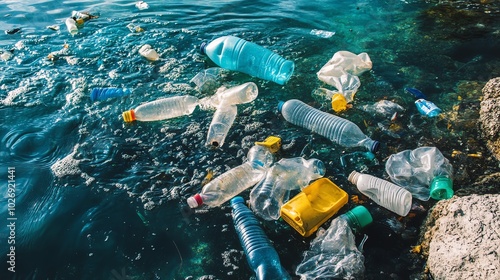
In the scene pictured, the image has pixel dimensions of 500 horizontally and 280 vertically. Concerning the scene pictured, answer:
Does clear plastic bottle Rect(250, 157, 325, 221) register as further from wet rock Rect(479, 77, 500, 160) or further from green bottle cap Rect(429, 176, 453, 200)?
wet rock Rect(479, 77, 500, 160)

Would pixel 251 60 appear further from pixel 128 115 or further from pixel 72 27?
pixel 72 27

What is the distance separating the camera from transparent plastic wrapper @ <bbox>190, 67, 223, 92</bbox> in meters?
4.06

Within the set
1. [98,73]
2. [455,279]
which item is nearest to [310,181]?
[455,279]

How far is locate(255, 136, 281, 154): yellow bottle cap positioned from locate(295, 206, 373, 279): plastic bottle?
2.86 ft

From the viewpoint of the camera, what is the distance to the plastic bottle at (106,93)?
3.96 metres

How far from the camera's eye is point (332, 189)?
8.89ft

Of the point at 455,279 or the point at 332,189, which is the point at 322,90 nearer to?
the point at 332,189

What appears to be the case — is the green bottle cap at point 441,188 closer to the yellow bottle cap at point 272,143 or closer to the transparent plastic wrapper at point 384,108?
the transparent plastic wrapper at point 384,108

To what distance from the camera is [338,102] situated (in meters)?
3.57

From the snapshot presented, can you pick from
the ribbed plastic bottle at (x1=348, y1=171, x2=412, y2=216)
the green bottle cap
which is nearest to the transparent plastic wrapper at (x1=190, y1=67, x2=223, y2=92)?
the ribbed plastic bottle at (x1=348, y1=171, x2=412, y2=216)

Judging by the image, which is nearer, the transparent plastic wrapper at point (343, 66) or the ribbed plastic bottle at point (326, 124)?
the ribbed plastic bottle at point (326, 124)

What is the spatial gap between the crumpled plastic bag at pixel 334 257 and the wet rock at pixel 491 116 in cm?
155

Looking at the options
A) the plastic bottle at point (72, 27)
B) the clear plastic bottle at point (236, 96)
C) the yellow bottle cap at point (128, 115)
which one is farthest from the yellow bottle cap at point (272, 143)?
the plastic bottle at point (72, 27)

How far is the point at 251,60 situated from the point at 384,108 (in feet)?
5.22
